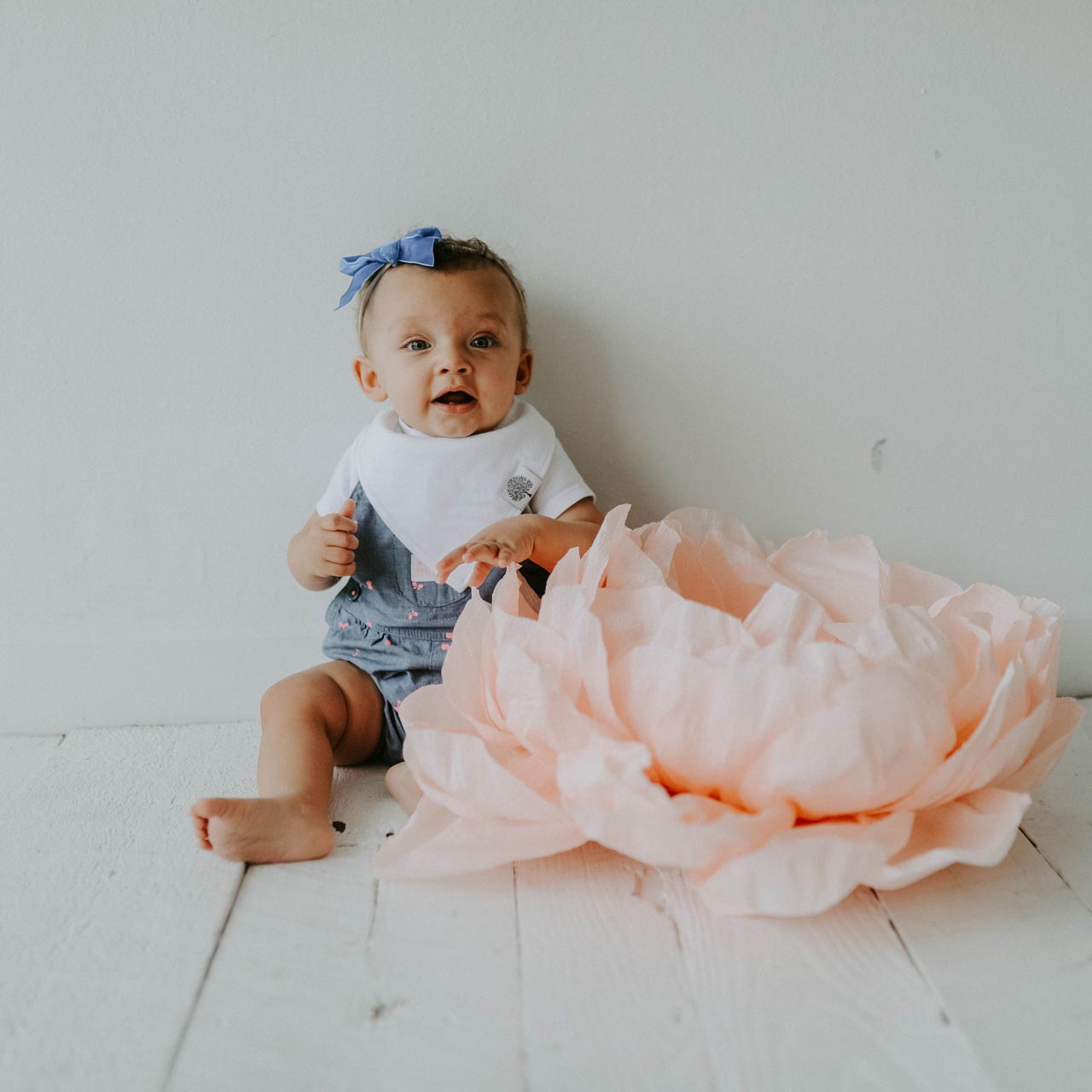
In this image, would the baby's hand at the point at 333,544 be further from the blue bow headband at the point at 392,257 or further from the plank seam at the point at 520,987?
the plank seam at the point at 520,987

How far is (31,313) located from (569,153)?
60 centimetres

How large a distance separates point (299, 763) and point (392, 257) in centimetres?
51

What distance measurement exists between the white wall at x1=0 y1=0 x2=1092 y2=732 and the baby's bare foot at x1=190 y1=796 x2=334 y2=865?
1.09ft

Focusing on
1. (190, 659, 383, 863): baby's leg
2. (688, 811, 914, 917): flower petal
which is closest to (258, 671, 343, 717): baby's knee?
(190, 659, 383, 863): baby's leg

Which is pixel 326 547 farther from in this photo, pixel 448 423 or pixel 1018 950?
pixel 1018 950

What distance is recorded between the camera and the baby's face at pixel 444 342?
3.42 feet

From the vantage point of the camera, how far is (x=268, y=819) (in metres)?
0.91

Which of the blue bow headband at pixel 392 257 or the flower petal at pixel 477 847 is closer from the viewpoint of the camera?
the flower petal at pixel 477 847

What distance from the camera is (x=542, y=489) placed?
1116mm

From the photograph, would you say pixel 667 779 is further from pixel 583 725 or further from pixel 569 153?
pixel 569 153

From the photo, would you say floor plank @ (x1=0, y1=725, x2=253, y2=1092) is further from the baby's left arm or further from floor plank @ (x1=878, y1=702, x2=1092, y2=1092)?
floor plank @ (x1=878, y1=702, x2=1092, y2=1092)

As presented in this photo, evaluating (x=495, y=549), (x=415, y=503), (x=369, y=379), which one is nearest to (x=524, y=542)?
(x=495, y=549)

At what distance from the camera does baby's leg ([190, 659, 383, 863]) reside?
2.93 ft

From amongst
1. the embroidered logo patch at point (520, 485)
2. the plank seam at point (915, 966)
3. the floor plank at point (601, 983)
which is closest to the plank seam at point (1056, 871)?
the plank seam at point (915, 966)
